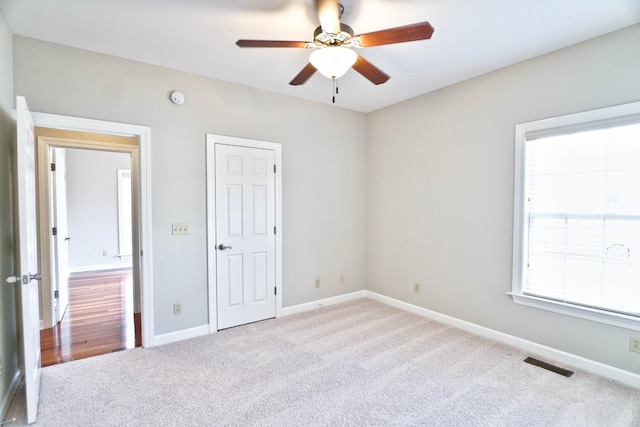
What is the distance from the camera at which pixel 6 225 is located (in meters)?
2.23

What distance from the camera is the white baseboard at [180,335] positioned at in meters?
3.06

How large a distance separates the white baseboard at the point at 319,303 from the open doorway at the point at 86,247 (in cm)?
163

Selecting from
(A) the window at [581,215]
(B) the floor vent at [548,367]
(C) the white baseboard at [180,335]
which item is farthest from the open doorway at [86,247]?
(A) the window at [581,215]

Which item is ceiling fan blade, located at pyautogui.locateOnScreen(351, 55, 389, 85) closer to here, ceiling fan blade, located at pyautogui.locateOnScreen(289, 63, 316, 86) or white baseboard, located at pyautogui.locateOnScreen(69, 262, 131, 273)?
ceiling fan blade, located at pyautogui.locateOnScreen(289, 63, 316, 86)

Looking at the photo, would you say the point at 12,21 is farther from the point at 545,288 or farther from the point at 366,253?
the point at 545,288

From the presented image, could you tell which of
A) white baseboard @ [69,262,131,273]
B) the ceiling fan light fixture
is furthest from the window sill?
white baseboard @ [69,262,131,273]

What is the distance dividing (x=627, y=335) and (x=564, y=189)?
3.90ft

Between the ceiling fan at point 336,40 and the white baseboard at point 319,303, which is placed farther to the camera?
the white baseboard at point 319,303

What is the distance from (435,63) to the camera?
2.92m

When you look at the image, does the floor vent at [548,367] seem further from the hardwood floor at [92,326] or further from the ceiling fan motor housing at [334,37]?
the hardwood floor at [92,326]

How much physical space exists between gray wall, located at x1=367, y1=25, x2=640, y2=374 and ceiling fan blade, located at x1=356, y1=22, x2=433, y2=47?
1668 mm

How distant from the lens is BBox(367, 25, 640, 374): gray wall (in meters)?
2.49

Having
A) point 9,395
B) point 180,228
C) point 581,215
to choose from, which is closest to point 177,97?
point 180,228

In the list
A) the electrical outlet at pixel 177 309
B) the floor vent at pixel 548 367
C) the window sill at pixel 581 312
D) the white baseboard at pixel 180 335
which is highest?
the window sill at pixel 581 312
